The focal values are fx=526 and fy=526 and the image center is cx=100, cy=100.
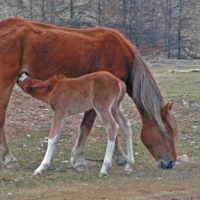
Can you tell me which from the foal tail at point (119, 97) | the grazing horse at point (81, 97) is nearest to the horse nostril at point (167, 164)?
the grazing horse at point (81, 97)

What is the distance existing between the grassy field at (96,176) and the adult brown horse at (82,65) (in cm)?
37

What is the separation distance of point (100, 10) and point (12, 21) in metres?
17.9

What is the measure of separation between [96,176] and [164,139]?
113cm

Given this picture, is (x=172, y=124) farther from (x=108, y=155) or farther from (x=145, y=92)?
(x=108, y=155)

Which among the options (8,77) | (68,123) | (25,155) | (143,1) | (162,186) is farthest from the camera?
(143,1)

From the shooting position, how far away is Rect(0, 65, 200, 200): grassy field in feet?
18.9

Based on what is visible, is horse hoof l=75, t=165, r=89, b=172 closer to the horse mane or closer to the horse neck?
the horse neck

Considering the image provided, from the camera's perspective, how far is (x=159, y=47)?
2677cm

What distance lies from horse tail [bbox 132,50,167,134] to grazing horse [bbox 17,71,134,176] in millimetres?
462

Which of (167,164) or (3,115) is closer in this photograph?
(167,164)

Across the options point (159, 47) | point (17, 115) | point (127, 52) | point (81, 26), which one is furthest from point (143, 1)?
point (127, 52)

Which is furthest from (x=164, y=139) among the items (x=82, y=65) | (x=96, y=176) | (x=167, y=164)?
(x=82, y=65)

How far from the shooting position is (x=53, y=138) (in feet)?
22.2

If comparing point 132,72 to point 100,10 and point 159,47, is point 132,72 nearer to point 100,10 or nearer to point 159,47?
point 100,10
